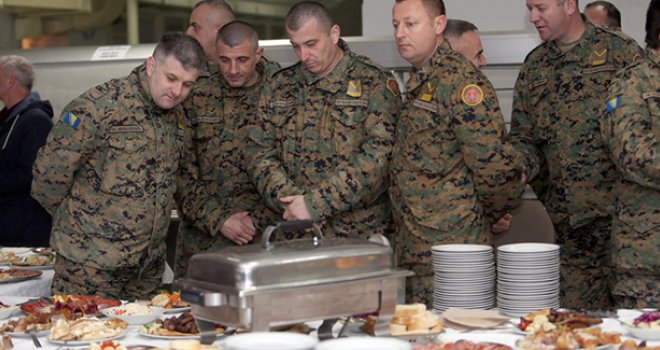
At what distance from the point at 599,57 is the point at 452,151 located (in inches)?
32.7

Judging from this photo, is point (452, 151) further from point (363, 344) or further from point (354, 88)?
point (363, 344)

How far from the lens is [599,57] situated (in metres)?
4.16

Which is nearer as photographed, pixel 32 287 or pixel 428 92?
pixel 428 92

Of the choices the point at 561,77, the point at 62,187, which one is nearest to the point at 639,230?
the point at 561,77

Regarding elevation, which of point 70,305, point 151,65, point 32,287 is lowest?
point 32,287

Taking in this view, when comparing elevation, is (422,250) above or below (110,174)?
below

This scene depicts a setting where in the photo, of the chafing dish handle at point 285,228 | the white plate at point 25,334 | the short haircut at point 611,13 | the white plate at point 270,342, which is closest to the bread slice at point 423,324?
the chafing dish handle at point 285,228

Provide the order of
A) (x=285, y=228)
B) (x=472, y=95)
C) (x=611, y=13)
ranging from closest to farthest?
1. (x=285, y=228)
2. (x=472, y=95)
3. (x=611, y=13)

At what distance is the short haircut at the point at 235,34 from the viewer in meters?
4.39

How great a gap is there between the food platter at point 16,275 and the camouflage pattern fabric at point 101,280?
0.10 metres

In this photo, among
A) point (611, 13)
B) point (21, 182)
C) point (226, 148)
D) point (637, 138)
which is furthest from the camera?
point (21, 182)

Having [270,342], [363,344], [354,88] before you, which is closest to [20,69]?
[354,88]

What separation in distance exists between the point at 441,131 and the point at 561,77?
0.73 metres

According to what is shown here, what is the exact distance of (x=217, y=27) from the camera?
4.92m
